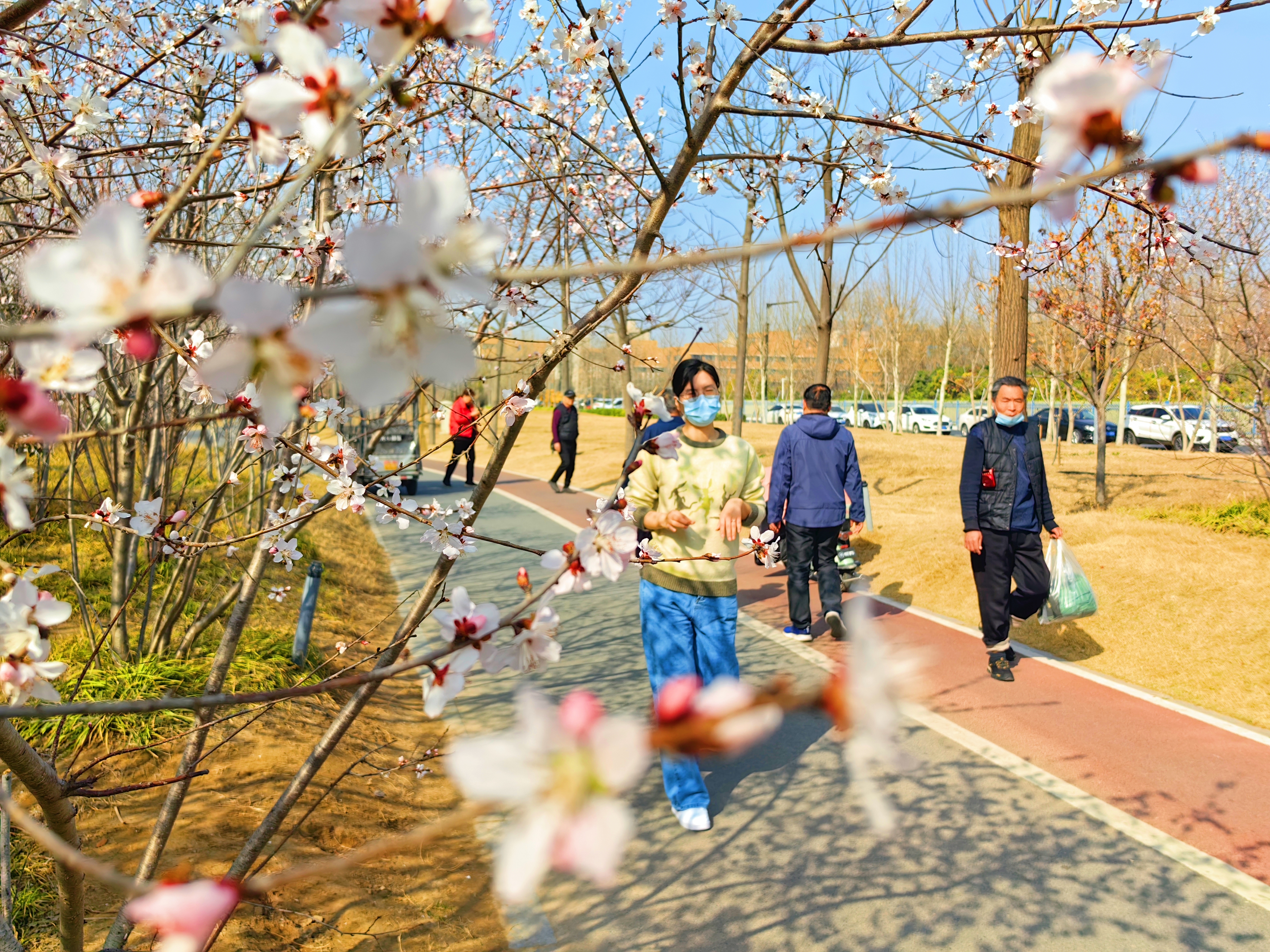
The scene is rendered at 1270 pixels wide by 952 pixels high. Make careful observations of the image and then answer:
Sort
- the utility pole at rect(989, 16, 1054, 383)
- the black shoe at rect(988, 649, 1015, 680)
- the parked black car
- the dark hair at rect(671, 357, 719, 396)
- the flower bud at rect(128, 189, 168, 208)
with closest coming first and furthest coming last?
the flower bud at rect(128, 189, 168, 208) < the dark hair at rect(671, 357, 719, 396) < the black shoe at rect(988, 649, 1015, 680) < the utility pole at rect(989, 16, 1054, 383) < the parked black car

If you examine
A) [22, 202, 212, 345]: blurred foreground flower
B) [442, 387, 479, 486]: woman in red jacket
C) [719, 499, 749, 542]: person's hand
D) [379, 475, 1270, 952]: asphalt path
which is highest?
[22, 202, 212, 345]: blurred foreground flower

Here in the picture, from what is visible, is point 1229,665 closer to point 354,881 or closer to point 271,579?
point 354,881

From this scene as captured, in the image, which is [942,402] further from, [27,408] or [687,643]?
[27,408]

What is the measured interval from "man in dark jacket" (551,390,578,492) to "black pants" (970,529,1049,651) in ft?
31.0

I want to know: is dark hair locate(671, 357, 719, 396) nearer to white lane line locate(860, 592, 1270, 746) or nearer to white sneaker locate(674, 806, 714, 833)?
white sneaker locate(674, 806, 714, 833)

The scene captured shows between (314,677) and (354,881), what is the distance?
7.54 ft

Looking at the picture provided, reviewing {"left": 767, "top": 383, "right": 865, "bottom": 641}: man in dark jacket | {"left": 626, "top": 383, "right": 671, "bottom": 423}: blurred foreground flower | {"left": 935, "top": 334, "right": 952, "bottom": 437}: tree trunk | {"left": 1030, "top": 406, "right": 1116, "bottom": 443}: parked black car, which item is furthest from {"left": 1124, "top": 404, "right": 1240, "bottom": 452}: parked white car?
{"left": 626, "top": 383, "right": 671, "bottom": 423}: blurred foreground flower

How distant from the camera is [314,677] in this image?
5.27 m

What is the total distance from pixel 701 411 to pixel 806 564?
9.37ft

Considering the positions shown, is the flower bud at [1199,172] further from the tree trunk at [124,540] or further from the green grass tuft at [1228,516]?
the green grass tuft at [1228,516]

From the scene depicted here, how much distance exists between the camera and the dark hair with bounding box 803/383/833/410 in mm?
6293

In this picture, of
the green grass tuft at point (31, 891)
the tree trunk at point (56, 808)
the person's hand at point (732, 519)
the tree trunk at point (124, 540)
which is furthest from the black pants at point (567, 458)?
the tree trunk at point (56, 808)

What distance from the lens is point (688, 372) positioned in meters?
3.84

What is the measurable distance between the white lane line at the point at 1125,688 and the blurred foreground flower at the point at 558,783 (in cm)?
509
